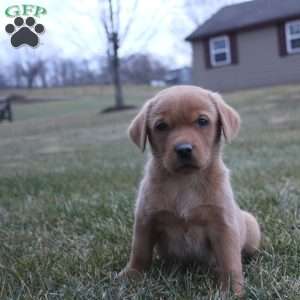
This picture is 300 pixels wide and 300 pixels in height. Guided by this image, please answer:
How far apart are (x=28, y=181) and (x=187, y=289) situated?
403 centimetres

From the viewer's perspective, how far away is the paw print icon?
5.08 metres

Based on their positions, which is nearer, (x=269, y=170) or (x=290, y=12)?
(x=269, y=170)

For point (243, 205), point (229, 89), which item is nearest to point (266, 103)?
point (229, 89)

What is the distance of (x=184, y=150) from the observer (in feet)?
9.04

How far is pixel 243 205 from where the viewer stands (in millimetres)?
4570

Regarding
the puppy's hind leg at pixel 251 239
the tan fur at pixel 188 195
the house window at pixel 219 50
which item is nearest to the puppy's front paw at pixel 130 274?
the tan fur at pixel 188 195

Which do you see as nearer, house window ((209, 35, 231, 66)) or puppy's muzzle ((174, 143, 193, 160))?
puppy's muzzle ((174, 143, 193, 160))

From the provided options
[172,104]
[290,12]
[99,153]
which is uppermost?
[290,12]

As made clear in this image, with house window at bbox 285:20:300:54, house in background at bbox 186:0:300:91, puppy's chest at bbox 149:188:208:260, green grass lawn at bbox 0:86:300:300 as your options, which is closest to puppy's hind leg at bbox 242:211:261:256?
green grass lawn at bbox 0:86:300:300

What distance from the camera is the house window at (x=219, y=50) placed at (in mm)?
26422

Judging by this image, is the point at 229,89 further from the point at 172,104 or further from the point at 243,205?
the point at 172,104

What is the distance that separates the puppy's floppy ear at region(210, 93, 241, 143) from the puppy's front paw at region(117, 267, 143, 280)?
92 centimetres

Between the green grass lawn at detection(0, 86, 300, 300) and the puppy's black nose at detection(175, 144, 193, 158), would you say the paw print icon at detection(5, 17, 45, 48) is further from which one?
the puppy's black nose at detection(175, 144, 193, 158)

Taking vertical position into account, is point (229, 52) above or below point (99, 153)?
above
